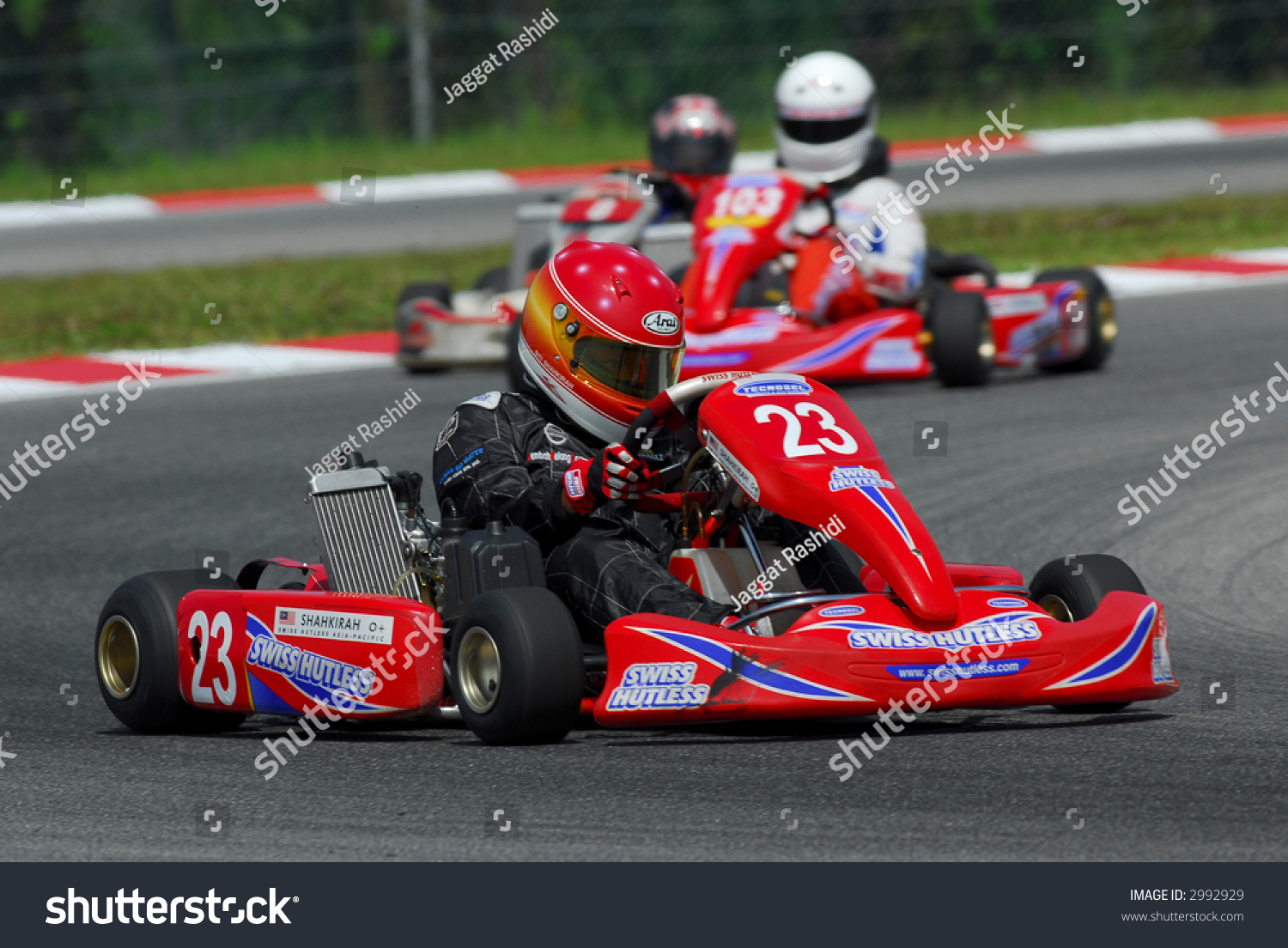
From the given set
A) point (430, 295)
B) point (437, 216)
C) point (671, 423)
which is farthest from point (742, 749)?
point (437, 216)

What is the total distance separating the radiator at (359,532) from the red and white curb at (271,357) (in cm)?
573

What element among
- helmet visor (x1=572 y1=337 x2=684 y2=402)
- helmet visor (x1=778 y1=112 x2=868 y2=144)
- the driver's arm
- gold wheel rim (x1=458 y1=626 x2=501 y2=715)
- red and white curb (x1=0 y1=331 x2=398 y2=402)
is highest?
helmet visor (x1=572 y1=337 x2=684 y2=402)

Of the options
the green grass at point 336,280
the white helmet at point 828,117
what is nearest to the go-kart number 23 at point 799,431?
the white helmet at point 828,117

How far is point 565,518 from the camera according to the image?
455cm

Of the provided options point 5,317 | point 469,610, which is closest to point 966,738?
point 469,610

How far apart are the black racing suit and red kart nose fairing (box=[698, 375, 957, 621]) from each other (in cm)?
24

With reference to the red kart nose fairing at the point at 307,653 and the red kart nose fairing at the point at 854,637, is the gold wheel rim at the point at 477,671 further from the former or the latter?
the red kart nose fairing at the point at 854,637

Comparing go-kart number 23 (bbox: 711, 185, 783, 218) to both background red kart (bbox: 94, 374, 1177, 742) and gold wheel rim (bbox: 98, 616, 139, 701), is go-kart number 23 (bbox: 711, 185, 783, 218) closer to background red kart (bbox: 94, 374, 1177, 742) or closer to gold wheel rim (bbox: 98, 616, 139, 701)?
background red kart (bbox: 94, 374, 1177, 742)

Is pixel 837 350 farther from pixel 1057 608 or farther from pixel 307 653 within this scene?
pixel 307 653

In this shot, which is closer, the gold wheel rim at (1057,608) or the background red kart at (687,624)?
the background red kart at (687,624)

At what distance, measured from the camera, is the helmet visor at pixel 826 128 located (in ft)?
33.5

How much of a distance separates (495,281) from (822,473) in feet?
22.7

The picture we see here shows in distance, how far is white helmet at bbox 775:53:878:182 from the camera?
10195 millimetres

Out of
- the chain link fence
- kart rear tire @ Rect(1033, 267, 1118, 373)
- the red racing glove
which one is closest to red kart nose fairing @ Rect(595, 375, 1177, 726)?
the red racing glove
